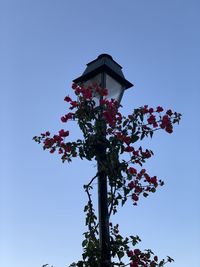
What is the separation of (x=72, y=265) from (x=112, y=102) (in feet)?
6.45

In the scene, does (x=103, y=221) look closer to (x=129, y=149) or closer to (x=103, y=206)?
(x=103, y=206)

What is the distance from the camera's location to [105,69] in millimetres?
4930

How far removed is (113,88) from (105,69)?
0.28 m

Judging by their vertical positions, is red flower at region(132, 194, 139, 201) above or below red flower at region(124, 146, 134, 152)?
below

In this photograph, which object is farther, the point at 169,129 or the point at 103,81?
the point at 169,129

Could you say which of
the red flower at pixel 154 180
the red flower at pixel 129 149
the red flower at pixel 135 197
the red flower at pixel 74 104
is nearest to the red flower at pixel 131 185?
the red flower at pixel 135 197

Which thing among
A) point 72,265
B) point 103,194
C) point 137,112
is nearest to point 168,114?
point 137,112

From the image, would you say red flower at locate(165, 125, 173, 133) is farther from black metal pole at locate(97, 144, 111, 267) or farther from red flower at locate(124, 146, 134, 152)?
black metal pole at locate(97, 144, 111, 267)

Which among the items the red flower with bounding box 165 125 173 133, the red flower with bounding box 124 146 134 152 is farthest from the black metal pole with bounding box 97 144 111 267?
the red flower with bounding box 165 125 173 133

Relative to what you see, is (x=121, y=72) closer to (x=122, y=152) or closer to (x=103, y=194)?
(x=122, y=152)

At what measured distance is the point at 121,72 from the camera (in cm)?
513

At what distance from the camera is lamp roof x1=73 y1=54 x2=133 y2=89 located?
4.94 meters

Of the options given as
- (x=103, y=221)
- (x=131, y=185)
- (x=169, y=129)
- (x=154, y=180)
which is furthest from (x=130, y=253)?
(x=169, y=129)

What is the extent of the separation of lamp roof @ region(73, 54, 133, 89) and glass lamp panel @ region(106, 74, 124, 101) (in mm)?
46
